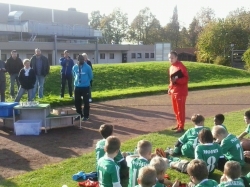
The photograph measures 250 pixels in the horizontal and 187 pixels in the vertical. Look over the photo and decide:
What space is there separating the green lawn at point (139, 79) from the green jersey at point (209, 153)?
10154 mm

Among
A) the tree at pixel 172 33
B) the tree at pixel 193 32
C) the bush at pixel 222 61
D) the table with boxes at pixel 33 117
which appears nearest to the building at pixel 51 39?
the bush at pixel 222 61

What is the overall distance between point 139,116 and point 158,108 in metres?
1.95

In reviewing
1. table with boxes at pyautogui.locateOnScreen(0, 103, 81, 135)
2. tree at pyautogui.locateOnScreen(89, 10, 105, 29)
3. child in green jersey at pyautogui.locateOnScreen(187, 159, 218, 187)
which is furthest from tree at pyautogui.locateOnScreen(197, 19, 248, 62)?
tree at pyautogui.locateOnScreen(89, 10, 105, 29)

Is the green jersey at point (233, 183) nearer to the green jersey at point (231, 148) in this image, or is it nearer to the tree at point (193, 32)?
the green jersey at point (231, 148)

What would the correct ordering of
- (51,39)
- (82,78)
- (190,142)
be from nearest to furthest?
1. (190,142)
2. (82,78)
3. (51,39)

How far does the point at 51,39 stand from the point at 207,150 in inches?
1924

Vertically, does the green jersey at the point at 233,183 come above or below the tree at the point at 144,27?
below

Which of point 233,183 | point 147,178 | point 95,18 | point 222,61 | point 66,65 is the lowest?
point 233,183

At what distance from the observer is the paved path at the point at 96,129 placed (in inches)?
319

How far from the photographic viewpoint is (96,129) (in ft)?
35.4

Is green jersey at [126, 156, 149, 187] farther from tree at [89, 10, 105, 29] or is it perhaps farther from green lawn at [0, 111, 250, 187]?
tree at [89, 10, 105, 29]

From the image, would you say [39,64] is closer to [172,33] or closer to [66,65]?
[66,65]

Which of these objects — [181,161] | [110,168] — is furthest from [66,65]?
[110,168]

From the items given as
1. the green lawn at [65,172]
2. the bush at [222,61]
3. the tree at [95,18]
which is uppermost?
the tree at [95,18]
